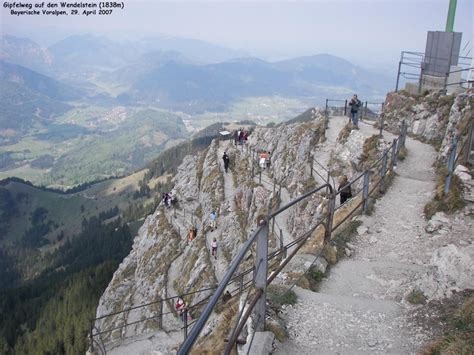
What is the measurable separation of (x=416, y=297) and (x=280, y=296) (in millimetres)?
2985

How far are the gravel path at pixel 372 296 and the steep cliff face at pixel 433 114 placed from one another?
983 centimetres

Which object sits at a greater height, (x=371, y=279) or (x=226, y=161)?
(x=371, y=279)

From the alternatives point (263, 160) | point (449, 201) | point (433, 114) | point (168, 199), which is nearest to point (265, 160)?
point (263, 160)

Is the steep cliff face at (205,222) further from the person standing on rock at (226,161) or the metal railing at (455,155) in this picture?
the metal railing at (455,155)

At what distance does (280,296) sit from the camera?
8.01m

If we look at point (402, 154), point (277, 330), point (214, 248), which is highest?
point (402, 154)

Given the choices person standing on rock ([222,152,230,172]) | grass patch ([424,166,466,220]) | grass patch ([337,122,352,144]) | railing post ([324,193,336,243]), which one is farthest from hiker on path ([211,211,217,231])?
railing post ([324,193,336,243])

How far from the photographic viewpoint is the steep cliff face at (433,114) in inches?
898

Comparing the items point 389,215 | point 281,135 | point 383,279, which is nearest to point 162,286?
point 281,135

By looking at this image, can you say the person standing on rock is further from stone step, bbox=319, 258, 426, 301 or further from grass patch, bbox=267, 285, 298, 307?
grass patch, bbox=267, 285, 298, 307

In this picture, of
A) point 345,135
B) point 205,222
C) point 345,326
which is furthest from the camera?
point 205,222

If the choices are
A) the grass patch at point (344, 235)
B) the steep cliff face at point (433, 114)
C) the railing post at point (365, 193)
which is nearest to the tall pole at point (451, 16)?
the steep cliff face at point (433, 114)

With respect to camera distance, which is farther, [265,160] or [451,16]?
[265,160]

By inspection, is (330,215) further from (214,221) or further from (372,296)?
(214,221)
